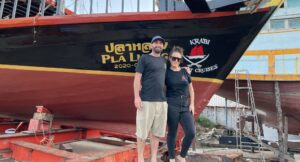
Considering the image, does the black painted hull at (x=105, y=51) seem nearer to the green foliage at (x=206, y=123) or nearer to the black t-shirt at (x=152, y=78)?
the black t-shirt at (x=152, y=78)

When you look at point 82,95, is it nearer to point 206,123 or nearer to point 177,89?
point 177,89

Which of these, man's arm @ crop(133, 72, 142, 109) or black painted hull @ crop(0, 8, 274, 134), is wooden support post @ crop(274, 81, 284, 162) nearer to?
black painted hull @ crop(0, 8, 274, 134)

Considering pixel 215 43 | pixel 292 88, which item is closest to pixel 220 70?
pixel 215 43

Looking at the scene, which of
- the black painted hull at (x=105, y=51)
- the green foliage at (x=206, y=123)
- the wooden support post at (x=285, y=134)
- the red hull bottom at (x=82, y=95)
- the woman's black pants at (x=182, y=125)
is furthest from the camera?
the green foliage at (x=206, y=123)

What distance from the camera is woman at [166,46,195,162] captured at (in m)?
2.58

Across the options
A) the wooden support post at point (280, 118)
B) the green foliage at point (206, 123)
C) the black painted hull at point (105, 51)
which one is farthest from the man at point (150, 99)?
the green foliage at point (206, 123)

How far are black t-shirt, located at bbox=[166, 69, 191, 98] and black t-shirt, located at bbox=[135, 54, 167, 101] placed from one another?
14 cm

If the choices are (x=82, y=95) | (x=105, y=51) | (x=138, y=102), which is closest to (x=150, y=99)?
(x=138, y=102)

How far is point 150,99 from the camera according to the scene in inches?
97.4

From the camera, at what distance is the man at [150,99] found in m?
2.46

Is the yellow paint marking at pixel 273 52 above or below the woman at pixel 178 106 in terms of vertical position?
above

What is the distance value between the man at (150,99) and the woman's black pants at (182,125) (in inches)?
3.8

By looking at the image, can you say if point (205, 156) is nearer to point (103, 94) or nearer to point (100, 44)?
point (103, 94)

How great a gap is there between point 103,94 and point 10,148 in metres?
1.36
